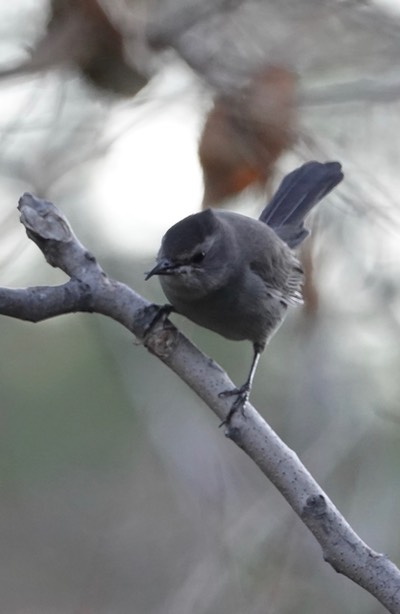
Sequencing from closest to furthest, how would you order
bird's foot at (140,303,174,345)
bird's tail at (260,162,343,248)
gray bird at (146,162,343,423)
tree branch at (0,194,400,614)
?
tree branch at (0,194,400,614), bird's foot at (140,303,174,345), gray bird at (146,162,343,423), bird's tail at (260,162,343,248)

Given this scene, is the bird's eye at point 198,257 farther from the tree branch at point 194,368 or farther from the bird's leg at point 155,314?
the tree branch at point 194,368

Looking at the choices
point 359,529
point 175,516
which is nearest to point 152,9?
point 359,529

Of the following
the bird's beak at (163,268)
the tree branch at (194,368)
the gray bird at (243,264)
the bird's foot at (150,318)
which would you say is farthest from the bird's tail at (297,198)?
the tree branch at (194,368)

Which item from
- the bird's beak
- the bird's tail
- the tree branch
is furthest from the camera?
the bird's tail

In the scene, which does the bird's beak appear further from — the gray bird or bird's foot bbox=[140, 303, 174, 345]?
bird's foot bbox=[140, 303, 174, 345]

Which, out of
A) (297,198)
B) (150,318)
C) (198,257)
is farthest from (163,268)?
(297,198)

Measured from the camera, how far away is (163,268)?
3129mm

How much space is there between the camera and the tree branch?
2.17m

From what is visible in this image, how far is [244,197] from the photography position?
11.8ft

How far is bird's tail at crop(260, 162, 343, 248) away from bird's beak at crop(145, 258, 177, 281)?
39.0 inches

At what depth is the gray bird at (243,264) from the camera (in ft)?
10.6

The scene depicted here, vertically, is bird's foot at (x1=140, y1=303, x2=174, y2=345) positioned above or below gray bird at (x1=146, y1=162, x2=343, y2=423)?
above

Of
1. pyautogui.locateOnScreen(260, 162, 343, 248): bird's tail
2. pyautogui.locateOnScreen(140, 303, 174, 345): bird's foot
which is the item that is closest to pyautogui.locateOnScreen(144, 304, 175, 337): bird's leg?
pyautogui.locateOnScreen(140, 303, 174, 345): bird's foot

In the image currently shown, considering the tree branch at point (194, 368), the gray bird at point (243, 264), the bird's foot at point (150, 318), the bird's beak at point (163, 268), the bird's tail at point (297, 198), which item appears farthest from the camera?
Result: the bird's tail at point (297, 198)
